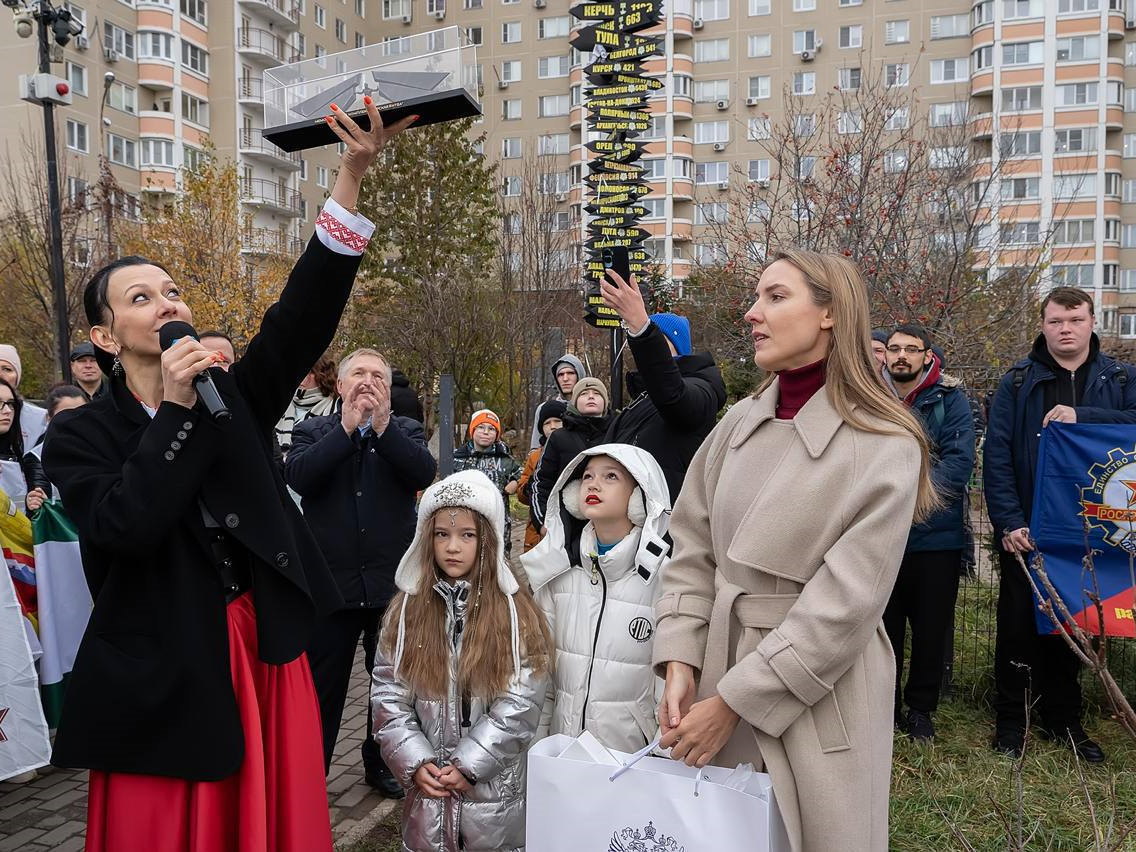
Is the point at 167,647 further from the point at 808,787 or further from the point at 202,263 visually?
the point at 202,263

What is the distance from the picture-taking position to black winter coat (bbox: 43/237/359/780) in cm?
222

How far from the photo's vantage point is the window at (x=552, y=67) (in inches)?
1937

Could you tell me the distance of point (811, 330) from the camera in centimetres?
254

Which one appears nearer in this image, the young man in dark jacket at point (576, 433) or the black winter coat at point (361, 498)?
the black winter coat at point (361, 498)

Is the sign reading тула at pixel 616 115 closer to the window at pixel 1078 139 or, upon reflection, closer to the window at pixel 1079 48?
the window at pixel 1078 139

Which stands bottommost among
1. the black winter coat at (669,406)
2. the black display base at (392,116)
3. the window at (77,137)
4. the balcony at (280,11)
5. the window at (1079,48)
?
the black winter coat at (669,406)

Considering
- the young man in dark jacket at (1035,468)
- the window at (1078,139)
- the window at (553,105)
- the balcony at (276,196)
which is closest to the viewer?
the young man in dark jacket at (1035,468)

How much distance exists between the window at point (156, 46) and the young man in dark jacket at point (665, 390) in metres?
44.8

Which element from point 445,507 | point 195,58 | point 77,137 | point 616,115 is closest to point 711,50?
point 195,58

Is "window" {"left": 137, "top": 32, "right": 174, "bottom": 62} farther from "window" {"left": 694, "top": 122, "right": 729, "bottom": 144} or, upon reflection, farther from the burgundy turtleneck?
the burgundy turtleneck

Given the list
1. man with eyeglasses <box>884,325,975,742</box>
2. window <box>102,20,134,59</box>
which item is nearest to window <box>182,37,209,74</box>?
window <box>102,20,134,59</box>

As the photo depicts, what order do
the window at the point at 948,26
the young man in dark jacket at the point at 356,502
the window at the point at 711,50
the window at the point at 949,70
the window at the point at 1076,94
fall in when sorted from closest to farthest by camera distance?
the young man in dark jacket at the point at 356,502, the window at the point at 1076,94, the window at the point at 948,26, the window at the point at 949,70, the window at the point at 711,50

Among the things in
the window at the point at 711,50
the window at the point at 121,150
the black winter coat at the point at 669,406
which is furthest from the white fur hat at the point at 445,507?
the window at the point at 711,50

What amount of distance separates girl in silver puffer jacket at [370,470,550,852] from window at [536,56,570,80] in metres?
49.3
